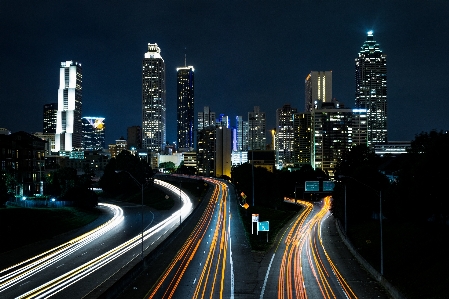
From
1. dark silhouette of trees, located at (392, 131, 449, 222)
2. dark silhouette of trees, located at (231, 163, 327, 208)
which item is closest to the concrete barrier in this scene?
dark silhouette of trees, located at (392, 131, 449, 222)

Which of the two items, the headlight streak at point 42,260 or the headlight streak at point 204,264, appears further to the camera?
the headlight streak at point 42,260

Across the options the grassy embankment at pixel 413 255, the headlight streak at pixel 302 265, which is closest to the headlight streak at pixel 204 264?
the headlight streak at pixel 302 265

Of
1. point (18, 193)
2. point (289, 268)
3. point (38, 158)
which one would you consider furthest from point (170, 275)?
point (38, 158)

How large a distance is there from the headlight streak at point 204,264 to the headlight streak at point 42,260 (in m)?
11.0

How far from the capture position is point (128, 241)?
59062 mm

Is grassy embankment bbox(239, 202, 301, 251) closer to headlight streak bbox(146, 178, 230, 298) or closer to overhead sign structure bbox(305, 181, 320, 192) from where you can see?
headlight streak bbox(146, 178, 230, 298)

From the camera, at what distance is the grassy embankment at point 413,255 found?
3222 cm

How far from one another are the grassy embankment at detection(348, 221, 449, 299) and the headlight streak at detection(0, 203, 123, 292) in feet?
92.6

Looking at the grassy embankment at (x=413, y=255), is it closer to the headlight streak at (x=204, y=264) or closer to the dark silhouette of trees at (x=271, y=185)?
the headlight streak at (x=204, y=264)

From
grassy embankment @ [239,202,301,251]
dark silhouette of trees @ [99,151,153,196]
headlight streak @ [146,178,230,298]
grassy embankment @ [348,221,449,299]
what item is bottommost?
grassy embankment @ [239,202,301,251]

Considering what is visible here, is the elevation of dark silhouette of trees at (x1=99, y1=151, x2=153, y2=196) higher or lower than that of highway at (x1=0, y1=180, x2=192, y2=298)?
higher

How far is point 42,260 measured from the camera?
152 ft

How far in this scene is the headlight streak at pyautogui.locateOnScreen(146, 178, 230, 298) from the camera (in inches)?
1310

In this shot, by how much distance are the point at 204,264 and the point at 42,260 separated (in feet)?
51.0
